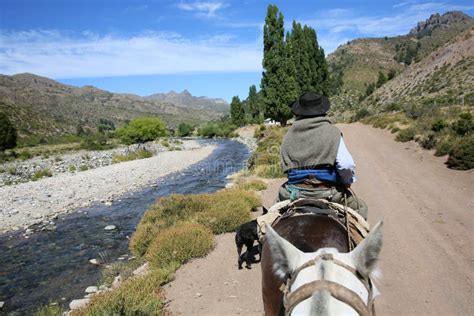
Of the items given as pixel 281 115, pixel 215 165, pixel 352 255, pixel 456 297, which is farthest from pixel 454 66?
pixel 352 255

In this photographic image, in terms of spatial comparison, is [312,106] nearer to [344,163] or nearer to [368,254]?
[344,163]

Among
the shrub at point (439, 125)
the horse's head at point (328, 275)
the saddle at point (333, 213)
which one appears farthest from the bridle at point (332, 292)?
the shrub at point (439, 125)

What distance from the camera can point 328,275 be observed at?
1.62 metres

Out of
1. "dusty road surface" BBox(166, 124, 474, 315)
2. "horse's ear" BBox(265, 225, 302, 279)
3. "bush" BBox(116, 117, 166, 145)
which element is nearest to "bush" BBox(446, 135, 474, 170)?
"dusty road surface" BBox(166, 124, 474, 315)

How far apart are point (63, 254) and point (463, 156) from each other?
14406 millimetres

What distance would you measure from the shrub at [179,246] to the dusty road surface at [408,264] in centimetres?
25

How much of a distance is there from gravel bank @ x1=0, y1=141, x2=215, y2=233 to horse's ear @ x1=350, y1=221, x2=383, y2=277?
14.3 m

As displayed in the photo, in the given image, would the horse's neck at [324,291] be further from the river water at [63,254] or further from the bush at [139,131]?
the bush at [139,131]

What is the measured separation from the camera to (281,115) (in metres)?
33.3

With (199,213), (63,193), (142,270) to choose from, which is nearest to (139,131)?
(63,193)

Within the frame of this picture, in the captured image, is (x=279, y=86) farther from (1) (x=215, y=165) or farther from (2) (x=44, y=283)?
(2) (x=44, y=283)

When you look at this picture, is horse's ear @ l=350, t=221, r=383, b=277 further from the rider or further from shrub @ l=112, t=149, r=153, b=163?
shrub @ l=112, t=149, r=153, b=163

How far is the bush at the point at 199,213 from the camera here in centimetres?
933

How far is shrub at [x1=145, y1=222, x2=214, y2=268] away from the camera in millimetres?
7523
